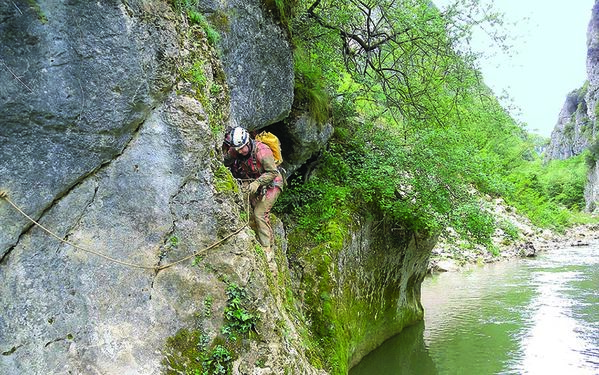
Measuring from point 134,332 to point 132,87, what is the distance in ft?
8.52

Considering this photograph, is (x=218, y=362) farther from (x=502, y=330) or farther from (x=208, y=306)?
(x=502, y=330)

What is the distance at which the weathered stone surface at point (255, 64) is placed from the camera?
326 inches

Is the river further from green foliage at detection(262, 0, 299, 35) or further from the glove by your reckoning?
green foliage at detection(262, 0, 299, 35)

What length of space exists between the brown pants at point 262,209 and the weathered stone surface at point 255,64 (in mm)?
1507

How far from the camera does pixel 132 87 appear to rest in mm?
5434

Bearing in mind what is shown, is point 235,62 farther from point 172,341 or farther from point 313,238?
point 172,341

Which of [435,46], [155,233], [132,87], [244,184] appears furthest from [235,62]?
[435,46]

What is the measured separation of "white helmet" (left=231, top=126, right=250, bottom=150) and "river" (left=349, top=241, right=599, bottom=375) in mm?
6227

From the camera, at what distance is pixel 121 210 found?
18.1ft

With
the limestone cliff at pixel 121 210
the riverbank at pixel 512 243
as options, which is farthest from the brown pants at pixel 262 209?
the riverbank at pixel 512 243

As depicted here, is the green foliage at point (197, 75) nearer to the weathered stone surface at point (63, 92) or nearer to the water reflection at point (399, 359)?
the weathered stone surface at point (63, 92)

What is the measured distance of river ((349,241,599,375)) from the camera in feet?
→ 36.3

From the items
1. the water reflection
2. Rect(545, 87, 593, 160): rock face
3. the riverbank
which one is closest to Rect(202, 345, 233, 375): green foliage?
the water reflection

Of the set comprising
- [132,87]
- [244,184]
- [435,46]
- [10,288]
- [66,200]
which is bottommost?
[10,288]
